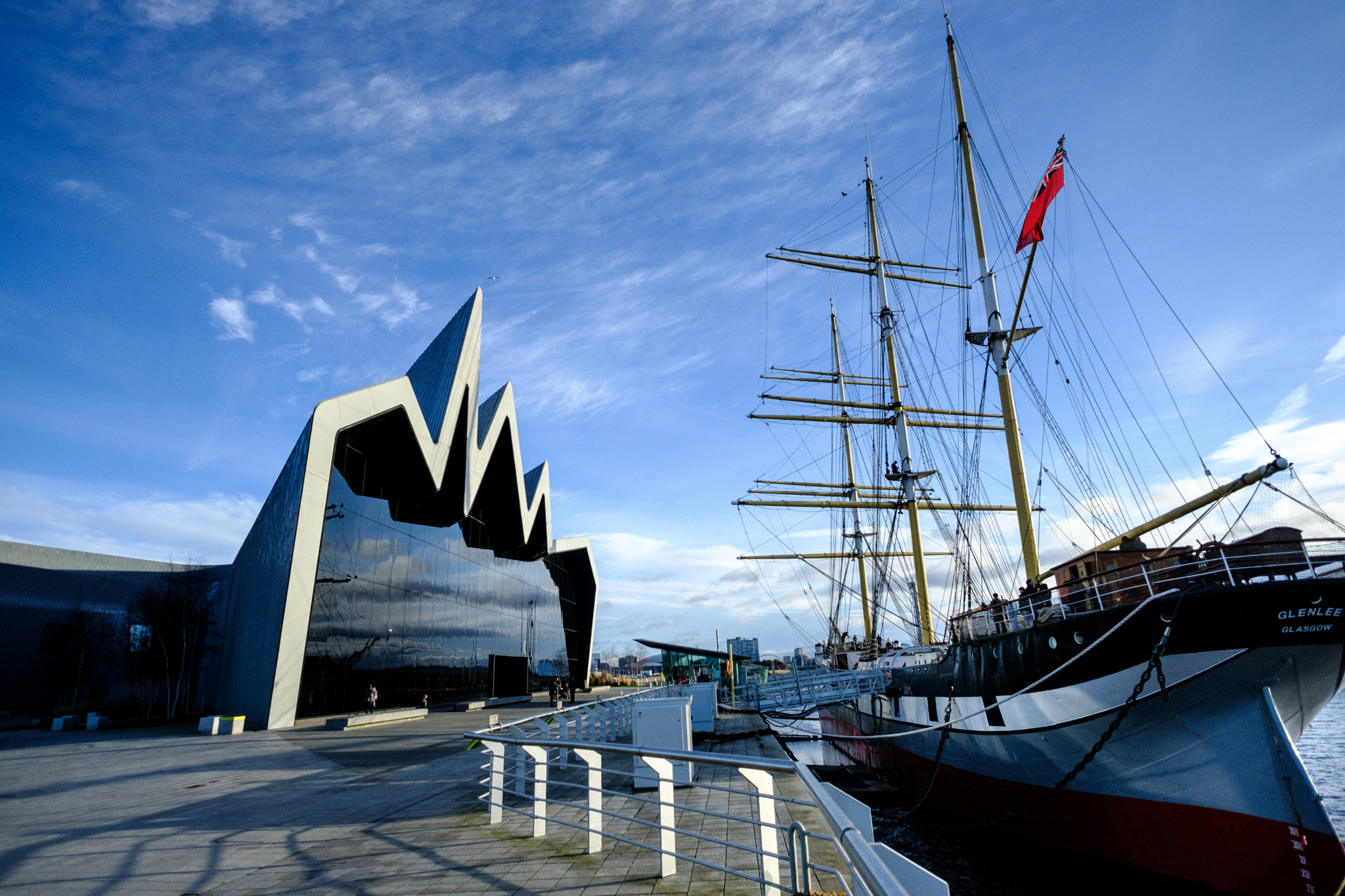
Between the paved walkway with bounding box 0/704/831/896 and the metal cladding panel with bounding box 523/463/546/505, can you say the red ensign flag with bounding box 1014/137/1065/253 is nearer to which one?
the paved walkway with bounding box 0/704/831/896

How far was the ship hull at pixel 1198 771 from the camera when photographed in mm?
9148

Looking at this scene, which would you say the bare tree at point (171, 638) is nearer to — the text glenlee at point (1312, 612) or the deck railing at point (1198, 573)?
the deck railing at point (1198, 573)

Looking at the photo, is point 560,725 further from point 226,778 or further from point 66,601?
point 66,601

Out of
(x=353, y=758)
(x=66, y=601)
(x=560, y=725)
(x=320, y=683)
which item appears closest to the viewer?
(x=560, y=725)

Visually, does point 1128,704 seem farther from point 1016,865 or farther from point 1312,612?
point 1016,865

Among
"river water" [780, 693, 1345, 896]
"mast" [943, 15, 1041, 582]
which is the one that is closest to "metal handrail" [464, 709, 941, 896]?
"river water" [780, 693, 1345, 896]

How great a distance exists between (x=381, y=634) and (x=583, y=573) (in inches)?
1098

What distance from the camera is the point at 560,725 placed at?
1062 cm

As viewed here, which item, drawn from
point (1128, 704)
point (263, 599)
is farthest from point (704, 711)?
point (263, 599)

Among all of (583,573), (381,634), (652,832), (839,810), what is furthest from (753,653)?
(839,810)

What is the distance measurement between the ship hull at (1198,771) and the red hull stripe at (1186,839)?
16 mm

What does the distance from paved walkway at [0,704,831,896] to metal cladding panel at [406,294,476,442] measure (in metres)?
15.1

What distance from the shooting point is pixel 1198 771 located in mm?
10117

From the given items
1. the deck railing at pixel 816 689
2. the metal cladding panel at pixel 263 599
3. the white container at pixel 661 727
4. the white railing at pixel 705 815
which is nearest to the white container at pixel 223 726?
the metal cladding panel at pixel 263 599
